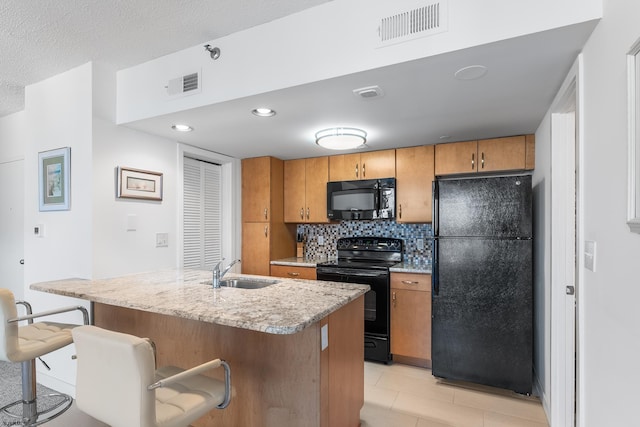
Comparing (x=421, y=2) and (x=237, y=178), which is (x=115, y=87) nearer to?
(x=237, y=178)

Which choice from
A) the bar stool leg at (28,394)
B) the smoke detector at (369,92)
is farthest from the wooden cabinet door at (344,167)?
the bar stool leg at (28,394)

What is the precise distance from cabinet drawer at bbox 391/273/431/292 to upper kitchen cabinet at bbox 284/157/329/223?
112 centimetres

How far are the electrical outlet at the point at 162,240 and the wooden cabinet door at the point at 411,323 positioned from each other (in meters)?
2.24

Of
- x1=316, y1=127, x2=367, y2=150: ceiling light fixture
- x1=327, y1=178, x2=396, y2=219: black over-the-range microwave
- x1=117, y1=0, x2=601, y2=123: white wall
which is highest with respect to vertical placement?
x1=117, y1=0, x2=601, y2=123: white wall

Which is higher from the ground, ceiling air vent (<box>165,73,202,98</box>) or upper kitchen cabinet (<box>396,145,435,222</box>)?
ceiling air vent (<box>165,73,202,98</box>)

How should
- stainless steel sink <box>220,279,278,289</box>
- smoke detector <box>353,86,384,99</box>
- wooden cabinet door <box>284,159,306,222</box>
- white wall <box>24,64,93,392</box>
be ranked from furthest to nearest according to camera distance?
wooden cabinet door <box>284,159,306,222</box> → white wall <box>24,64,93,392</box> → stainless steel sink <box>220,279,278,289</box> → smoke detector <box>353,86,384,99</box>

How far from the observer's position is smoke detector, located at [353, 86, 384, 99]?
1.98 metres

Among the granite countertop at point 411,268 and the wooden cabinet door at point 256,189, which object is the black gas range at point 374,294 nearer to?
the granite countertop at point 411,268

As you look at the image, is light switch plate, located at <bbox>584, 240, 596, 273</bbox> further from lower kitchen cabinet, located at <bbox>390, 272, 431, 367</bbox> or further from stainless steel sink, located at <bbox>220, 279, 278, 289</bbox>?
stainless steel sink, located at <bbox>220, 279, 278, 289</bbox>

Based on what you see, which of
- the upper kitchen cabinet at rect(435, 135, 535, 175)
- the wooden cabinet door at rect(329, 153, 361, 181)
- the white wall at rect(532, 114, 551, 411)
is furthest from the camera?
the wooden cabinet door at rect(329, 153, 361, 181)

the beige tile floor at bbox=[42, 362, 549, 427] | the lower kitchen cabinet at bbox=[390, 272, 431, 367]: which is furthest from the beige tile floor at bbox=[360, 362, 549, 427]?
the lower kitchen cabinet at bbox=[390, 272, 431, 367]

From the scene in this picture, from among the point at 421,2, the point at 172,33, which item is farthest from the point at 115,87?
the point at 421,2

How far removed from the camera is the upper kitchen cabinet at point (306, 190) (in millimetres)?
3883

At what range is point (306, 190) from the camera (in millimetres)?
Result: 3982
